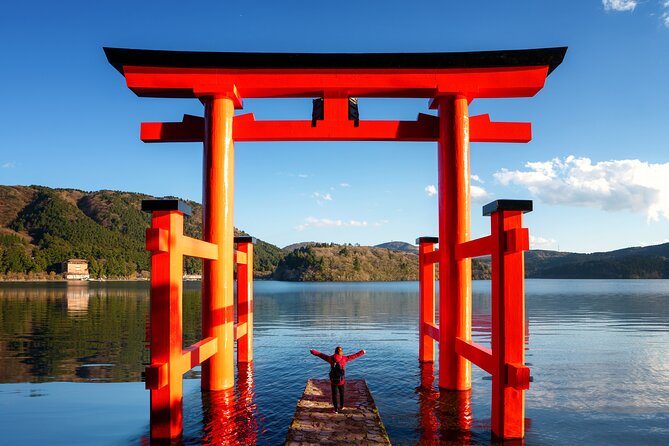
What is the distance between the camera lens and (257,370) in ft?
48.8

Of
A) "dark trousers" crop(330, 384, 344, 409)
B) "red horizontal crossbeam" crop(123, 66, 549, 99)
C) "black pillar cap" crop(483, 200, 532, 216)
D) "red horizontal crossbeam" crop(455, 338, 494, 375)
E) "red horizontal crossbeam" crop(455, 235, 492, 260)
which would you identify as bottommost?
"dark trousers" crop(330, 384, 344, 409)

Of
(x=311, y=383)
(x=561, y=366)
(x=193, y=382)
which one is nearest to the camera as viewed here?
(x=311, y=383)

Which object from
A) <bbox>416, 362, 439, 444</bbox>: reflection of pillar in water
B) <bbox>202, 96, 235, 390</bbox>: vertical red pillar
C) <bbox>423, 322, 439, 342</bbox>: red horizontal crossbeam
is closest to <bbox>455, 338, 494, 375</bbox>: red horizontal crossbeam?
<bbox>416, 362, 439, 444</bbox>: reflection of pillar in water

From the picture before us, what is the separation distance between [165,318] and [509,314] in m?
5.38

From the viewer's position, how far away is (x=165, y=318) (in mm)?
7332

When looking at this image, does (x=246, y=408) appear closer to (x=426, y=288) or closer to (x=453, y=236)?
(x=453, y=236)

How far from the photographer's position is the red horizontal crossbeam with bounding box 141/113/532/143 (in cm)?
1095

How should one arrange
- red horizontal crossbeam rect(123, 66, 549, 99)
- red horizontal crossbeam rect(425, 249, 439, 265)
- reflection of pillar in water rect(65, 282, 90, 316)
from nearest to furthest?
red horizontal crossbeam rect(123, 66, 549, 99) < red horizontal crossbeam rect(425, 249, 439, 265) < reflection of pillar in water rect(65, 282, 90, 316)

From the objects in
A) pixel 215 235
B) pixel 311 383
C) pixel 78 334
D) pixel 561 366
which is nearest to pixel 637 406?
pixel 561 366

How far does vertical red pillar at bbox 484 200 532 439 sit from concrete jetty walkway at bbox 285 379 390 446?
2.04m

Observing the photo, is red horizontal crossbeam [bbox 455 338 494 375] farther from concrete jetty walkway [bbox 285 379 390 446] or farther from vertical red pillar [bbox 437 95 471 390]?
concrete jetty walkway [bbox 285 379 390 446]

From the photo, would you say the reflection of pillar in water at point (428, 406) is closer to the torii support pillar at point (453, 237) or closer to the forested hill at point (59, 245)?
the torii support pillar at point (453, 237)

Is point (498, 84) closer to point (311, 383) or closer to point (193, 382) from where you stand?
point (311, 383)

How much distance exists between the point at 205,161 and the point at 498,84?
6798 mm
